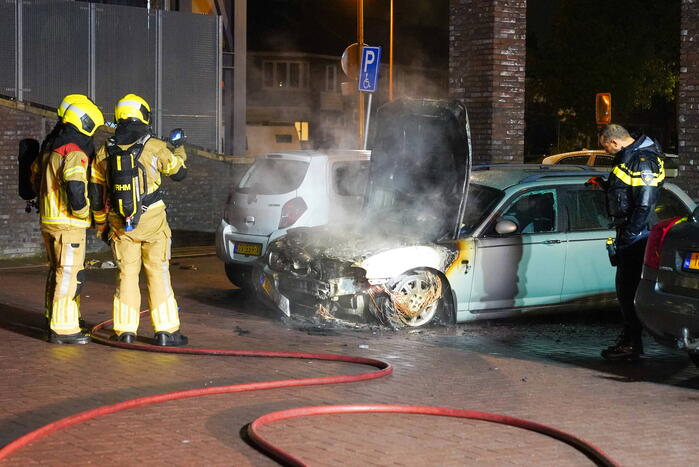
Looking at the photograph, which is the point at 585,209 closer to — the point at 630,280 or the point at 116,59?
the point at 630,280

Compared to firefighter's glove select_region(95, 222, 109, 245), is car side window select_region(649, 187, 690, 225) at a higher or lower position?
higher

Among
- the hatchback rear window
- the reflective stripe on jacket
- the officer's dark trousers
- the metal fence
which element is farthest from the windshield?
the metal fence

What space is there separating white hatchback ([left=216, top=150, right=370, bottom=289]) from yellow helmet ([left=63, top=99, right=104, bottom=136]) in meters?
2.96

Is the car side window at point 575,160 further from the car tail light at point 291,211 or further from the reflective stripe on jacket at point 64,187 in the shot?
the reflective stripe on jacket at point 64,187

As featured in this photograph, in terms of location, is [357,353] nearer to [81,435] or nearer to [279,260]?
[279,260]

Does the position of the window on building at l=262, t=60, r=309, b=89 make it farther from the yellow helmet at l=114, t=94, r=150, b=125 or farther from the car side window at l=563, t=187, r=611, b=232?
the yellow helmet at l=114, t=94, r=150, b=125

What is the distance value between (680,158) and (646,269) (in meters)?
5.73

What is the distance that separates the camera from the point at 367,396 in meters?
7.09

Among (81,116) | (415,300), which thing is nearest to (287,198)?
(415,300)

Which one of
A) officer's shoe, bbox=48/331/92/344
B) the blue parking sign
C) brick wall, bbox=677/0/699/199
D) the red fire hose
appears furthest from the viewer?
the blue parking sign

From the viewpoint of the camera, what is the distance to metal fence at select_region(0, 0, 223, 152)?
18.2m

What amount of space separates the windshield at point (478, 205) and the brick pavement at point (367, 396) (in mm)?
988

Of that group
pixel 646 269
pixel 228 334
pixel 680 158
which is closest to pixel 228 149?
pixel 680 158

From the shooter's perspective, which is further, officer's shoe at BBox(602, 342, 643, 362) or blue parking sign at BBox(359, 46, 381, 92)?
blue parking sign at BBox(359, 46, 381, 92)
